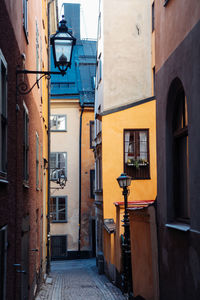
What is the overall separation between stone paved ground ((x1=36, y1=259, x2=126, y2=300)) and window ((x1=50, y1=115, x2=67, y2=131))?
32.3 ft

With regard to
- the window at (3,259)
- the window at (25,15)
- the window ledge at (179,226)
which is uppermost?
the window at (25,15)

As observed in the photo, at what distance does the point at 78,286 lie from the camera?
18.7m

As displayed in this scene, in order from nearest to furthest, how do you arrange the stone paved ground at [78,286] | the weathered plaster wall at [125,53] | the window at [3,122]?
1. the window at [3,122]
2. the stone paved ground at [78,286]
3. the weathered plaster wall at [125,53]

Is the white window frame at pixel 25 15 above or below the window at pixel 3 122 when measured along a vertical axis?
above

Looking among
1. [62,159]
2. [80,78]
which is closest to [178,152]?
[62,159]

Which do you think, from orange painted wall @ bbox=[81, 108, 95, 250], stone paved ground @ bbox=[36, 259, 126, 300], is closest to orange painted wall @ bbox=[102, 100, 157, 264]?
stone paved ground @ bbox=[36, 259, 126, 300]

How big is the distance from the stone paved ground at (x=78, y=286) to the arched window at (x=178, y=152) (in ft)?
24.3

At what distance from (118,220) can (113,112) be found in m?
6.00

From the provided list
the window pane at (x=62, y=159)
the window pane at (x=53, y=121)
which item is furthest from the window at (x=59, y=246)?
the window pane at (x=53, y=121)

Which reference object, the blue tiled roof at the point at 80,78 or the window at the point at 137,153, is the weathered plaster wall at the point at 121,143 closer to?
the window at the point at 137,153

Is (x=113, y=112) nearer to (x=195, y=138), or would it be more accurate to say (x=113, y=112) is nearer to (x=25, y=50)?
(x=25, y=50)

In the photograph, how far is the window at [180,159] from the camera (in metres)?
7.89

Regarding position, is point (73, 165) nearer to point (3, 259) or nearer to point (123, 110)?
point (123, 110)

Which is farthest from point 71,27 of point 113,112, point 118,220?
point 118,220
